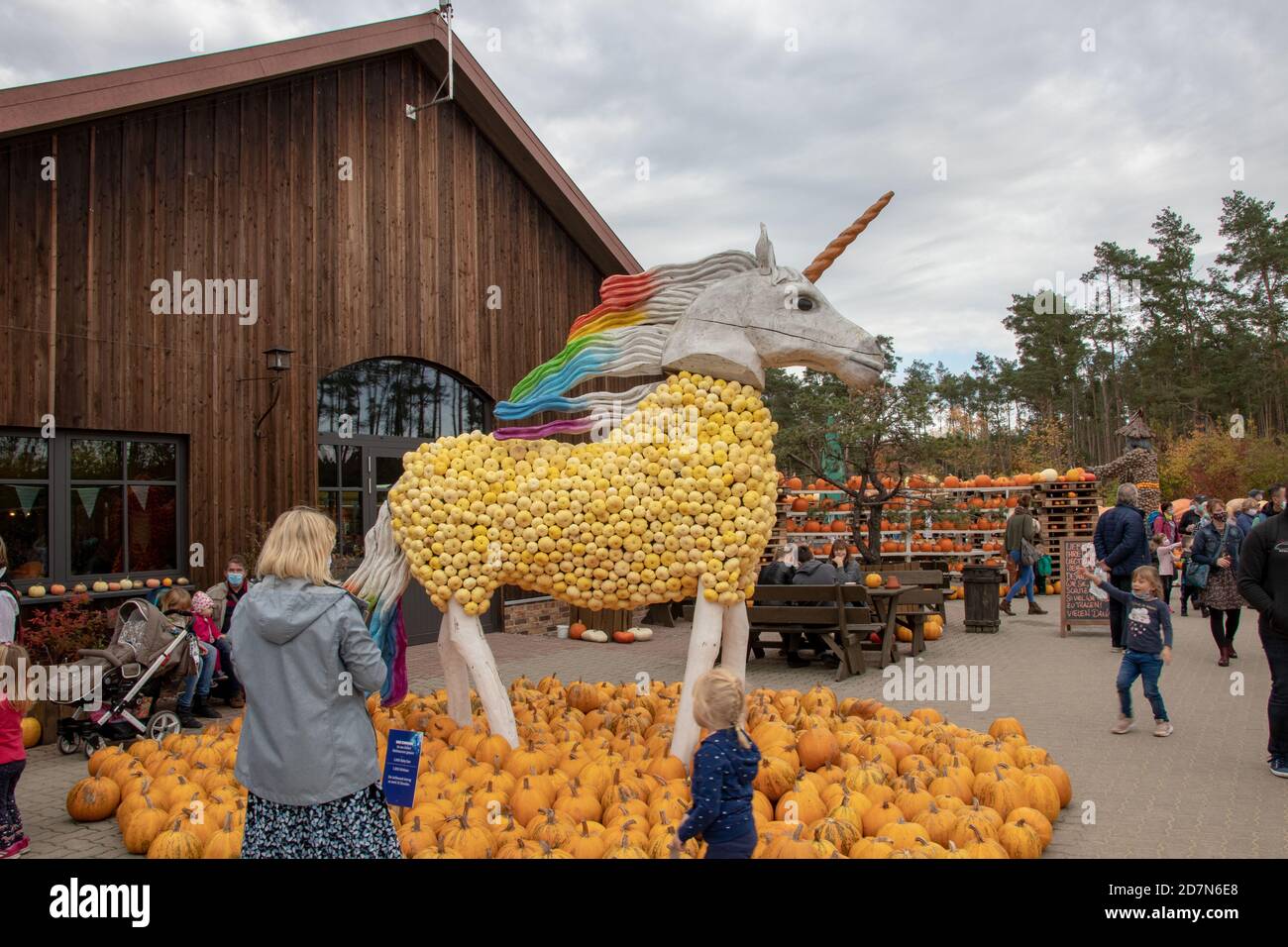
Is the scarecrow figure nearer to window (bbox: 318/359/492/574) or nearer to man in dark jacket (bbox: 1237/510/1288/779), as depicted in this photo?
window (bbox: 318/359/492/574)

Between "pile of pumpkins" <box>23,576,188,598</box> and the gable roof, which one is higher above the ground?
the gable roof

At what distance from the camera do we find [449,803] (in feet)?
14.2

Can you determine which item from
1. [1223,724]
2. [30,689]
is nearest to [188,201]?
[30,689]

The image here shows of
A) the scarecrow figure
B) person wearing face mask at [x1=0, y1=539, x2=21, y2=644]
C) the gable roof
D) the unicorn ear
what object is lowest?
person wearing face mask at [x1=0, y1=539, x2=21, y2=644]

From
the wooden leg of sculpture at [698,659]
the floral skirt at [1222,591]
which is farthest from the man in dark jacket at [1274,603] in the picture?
the floral skirt at [1222,591]

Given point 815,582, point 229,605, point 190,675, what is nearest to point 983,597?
point 815,582

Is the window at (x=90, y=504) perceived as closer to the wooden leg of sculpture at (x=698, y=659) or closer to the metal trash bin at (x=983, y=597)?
the wooden leg of sculpture at (x=698, y=659)

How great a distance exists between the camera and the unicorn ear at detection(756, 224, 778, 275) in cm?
532

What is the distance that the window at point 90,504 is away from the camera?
8.01 metres

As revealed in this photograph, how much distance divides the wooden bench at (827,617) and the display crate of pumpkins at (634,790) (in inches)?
121

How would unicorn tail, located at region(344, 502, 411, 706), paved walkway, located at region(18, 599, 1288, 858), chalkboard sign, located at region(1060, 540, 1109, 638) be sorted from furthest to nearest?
chalkboard sign, located at region(1060, 540, 1109, 638)
unicorn tail, located at region(344, 502, 411, 706)
paved walkway, located at region(18, 599, 1288, 858)

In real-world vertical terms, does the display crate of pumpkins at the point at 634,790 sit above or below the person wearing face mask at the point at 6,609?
below

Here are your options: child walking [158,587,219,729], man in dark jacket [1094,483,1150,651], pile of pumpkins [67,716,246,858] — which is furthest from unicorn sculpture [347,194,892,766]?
man in dark jacket [1094,483,1150,651]

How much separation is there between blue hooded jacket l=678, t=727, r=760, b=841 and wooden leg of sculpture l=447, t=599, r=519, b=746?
7.17 ft
